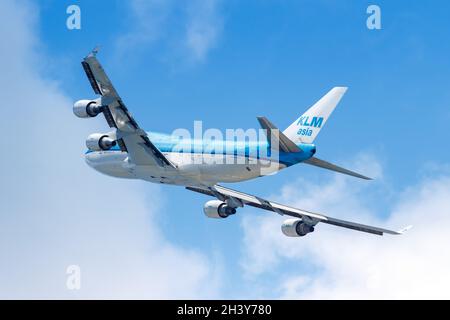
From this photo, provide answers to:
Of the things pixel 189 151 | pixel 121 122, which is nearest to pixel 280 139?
pixel 189 151

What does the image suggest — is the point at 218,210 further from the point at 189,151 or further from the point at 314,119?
the point at 314,119

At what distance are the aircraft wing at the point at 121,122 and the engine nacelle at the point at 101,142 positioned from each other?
24.0 inches

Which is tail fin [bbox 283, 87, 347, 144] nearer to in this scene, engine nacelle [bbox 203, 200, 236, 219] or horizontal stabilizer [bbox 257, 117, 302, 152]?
horizontal stabilizer [bbox 257, 117, 302, 152]

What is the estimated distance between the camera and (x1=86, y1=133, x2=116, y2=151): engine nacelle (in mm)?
64562

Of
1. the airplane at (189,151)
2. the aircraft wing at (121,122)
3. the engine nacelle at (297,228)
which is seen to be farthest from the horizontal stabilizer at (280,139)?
the engine nacelle at (297,228)

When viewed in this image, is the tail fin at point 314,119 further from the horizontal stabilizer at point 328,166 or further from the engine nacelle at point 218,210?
the engine nacelle at point 218,210

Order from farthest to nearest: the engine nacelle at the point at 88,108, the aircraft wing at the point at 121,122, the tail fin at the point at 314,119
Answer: the tail fin at the point at 314,119
the engine nacelle at the point at 88,108
the aircraft wing at the point at 121,122

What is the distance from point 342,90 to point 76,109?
17992mm

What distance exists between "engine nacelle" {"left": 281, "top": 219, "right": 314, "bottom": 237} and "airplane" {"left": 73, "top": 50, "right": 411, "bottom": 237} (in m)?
3.15

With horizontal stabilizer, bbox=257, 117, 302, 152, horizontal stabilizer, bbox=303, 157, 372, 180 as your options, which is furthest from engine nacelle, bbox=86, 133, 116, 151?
horizontal stabilizer, bbox=303, 157, 372, 180

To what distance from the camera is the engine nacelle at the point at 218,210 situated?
7156cm

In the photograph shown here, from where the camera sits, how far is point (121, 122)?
208ft

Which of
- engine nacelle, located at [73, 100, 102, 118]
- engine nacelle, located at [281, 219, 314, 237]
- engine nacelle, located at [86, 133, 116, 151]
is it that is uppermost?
engine nacelle, located at [73, 100, 102, 118]

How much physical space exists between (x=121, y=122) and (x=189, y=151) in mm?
5781
